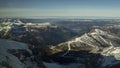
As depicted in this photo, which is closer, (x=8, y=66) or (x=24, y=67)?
(x=8, y=66)

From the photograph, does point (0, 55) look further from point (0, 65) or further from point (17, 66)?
point (0, 65)

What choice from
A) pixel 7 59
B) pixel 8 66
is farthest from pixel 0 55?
pixel 8 66

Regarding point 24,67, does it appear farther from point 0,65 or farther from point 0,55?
point 0,65

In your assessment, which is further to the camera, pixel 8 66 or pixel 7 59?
pixel 7 59

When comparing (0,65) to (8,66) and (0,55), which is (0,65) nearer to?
(8,66)

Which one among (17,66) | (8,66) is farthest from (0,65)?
(17,66)

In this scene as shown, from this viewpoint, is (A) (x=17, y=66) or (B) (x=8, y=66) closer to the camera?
(B) (x=8, y=66)

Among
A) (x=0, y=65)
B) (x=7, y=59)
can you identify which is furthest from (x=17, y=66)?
(x=0, y=65)
